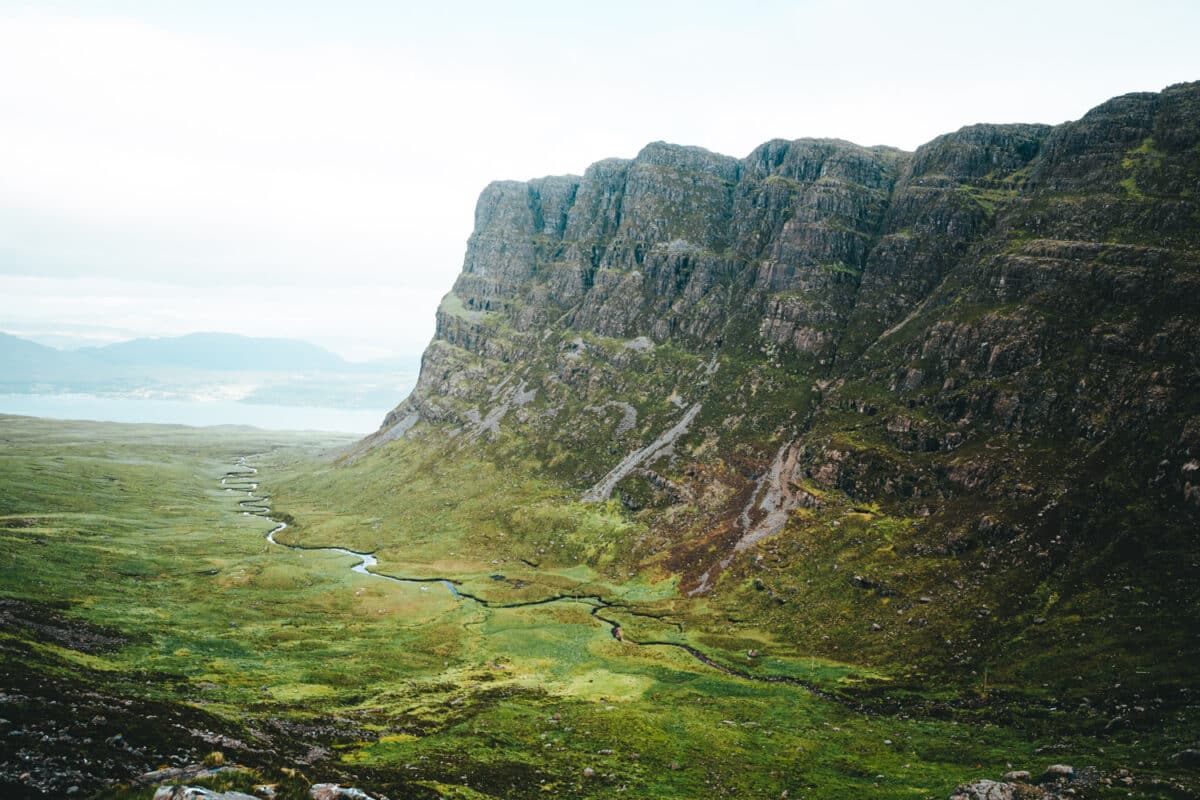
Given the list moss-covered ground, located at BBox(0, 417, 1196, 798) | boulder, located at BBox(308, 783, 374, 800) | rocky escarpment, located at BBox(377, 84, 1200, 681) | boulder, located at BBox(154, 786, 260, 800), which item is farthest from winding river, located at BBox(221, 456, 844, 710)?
boulder, located at BBox(154, 786, 260, 800)

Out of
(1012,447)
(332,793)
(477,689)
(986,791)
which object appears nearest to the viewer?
(332,793)

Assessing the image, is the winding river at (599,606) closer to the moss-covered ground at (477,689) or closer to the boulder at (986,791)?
the moss-covered ground at (477,689)

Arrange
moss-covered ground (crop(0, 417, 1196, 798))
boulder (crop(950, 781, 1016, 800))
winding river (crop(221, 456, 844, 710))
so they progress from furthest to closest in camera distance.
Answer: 1. winding river (crop(221, 456, 844, 710))
2. moss-covered ground (crop(0, 417, 1196, 798))
3. boulder (crop(950, 781, 1016, 800))

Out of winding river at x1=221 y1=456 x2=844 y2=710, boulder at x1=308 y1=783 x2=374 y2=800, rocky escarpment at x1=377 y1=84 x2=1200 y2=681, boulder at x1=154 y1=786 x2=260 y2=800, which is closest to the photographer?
boulder at x1=154 y1=786 x2=260 y2=800

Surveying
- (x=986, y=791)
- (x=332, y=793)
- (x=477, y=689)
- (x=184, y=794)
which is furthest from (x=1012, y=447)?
(x=184, y=794)

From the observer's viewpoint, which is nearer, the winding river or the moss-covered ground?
the moss-covered ground

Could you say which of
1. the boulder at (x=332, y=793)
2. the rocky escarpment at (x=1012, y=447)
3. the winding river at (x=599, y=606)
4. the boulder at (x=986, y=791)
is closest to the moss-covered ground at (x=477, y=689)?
the winding river at (x=599, y=606)

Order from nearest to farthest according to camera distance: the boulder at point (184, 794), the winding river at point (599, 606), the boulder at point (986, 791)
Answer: the boulder at point (184, 794) < the boulder at point (986, 791) < the winding river at point (599, 606)

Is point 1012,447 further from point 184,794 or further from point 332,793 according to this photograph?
point 184,794

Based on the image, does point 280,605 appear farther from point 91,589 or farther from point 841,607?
point 841,607

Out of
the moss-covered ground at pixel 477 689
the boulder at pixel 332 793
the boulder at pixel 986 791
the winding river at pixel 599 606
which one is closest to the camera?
the boulder at pixel 332 793

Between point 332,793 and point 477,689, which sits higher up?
point 332,793

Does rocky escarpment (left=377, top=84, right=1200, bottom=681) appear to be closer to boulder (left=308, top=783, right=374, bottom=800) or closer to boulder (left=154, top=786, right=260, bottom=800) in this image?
boulder (left=308, top=783, right=374, bottom=800)
